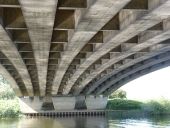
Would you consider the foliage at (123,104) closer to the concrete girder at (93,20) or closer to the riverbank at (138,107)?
the riverbank at (138,107)

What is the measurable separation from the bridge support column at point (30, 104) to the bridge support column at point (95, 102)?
975 centimetres

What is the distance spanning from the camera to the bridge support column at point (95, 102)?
7450 cm

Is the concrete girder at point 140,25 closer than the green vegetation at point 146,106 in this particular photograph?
Yes

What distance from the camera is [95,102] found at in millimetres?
75812

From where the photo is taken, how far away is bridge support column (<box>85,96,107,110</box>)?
7450cm

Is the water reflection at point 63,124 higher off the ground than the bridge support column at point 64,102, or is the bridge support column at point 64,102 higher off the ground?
the bridge support column at point 64,102

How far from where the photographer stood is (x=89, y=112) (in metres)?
75.8

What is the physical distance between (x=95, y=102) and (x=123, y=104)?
60.3 feet

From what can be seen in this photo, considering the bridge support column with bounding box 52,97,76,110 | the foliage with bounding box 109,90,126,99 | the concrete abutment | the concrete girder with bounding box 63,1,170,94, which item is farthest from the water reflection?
the foliage with bounding box 109,90,126,99

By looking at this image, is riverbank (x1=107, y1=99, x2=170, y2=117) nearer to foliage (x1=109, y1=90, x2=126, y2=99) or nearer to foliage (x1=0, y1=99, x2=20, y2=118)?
foliage (x1=0, y1=99, x2=20, y2=118)

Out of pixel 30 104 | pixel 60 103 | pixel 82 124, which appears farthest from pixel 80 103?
pixel 82 124

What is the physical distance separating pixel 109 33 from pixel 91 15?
5.60 metres

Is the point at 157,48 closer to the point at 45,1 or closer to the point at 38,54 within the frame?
→ the point at 38,54

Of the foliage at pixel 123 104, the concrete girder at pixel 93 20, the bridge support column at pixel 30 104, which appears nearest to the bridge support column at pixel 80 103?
the bridge support column at pixel 30 104
